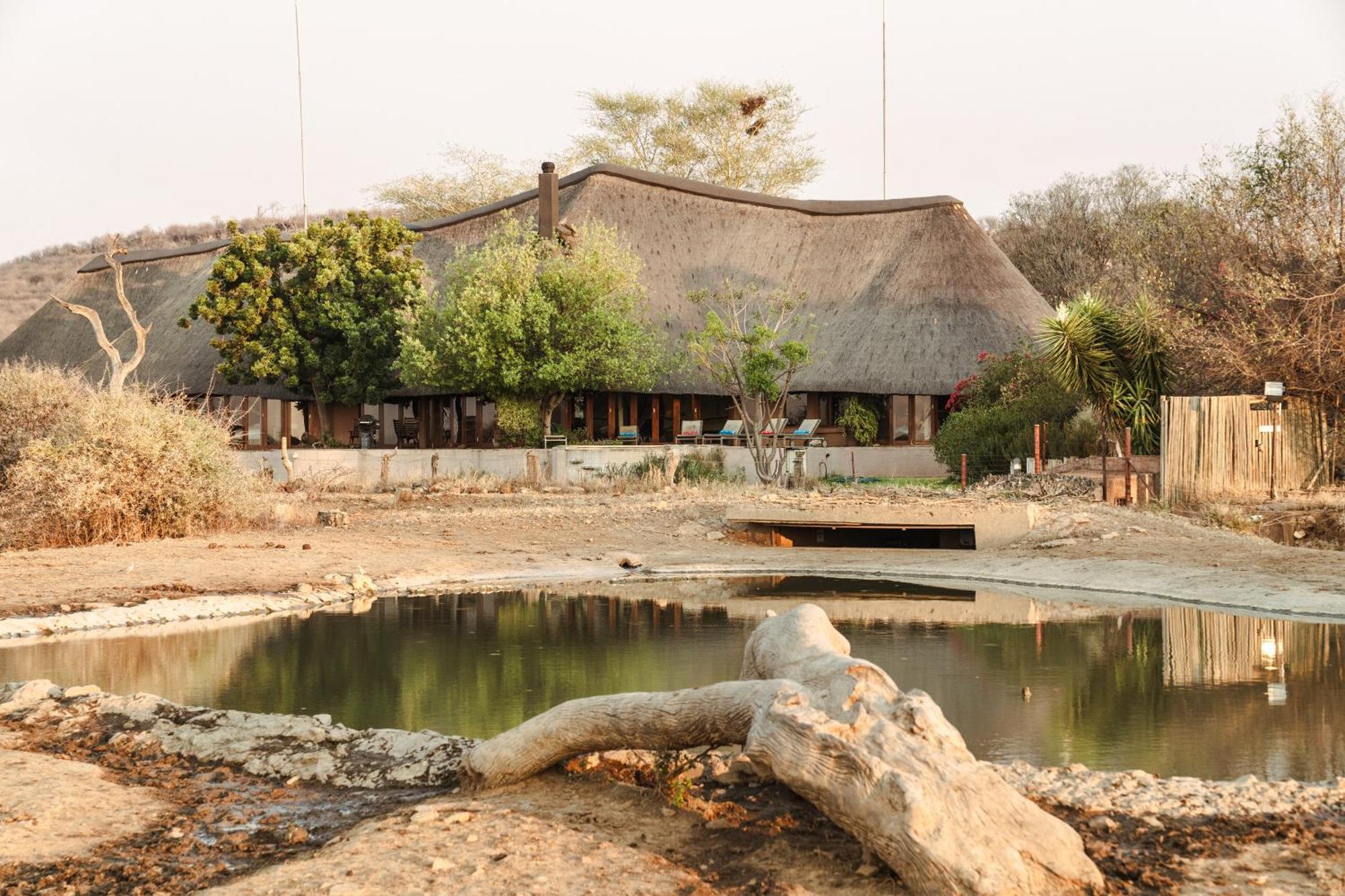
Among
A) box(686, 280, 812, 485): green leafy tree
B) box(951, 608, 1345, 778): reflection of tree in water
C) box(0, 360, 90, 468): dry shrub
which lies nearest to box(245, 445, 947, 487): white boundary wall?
box(686, 280, 812, 485): green leafy tree

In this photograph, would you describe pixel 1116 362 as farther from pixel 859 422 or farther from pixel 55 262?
pixel 55 262

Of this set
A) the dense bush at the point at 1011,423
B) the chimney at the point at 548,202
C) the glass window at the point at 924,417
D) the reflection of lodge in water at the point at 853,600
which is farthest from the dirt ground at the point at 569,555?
the chimney at the point at 548,202

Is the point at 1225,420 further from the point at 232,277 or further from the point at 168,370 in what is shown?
the point at 168,370

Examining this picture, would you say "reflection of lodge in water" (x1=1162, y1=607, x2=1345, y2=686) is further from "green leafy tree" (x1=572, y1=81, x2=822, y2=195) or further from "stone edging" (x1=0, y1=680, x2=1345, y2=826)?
"green leafy tree" (x1=572, y1=81, x2=822, y2=195)

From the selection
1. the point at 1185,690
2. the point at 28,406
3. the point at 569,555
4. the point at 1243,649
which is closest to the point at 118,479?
the point at 28,406

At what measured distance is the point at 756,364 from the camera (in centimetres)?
2625

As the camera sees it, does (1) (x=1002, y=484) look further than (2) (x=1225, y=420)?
Yes

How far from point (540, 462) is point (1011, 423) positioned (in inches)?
404

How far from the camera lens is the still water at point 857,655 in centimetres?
801

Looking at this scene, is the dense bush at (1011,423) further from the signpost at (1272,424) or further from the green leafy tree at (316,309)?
the green leafy tree at (316,309)

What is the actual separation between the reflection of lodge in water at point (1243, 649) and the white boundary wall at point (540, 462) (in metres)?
15.8

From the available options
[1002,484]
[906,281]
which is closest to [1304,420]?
[1002,484]

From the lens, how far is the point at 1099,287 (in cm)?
4194

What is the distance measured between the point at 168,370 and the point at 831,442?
1914cm
